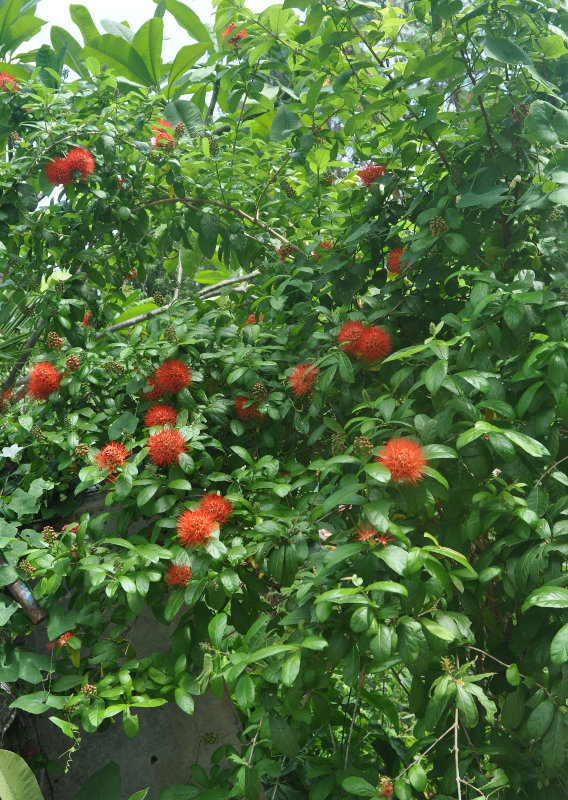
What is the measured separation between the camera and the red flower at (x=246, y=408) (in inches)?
63.9

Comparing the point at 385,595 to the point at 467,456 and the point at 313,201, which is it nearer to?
the point at 467,456

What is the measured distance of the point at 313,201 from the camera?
80.0 inches

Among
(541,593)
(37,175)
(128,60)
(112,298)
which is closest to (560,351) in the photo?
(541,593)

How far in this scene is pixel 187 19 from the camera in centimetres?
357

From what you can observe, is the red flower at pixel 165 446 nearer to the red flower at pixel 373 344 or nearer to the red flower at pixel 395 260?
the red flower at pixel 373 344

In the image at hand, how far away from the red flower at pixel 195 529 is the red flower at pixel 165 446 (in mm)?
157

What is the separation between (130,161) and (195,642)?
1316 millimetres

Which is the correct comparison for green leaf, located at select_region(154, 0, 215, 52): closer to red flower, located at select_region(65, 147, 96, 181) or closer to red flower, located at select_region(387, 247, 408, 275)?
red flower, located at select_region(65, 147, 96, 181)

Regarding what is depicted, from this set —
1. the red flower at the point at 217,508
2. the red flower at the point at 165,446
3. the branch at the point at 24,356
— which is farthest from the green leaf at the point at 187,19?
the red flower at the point at 217,508

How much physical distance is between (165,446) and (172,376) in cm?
21

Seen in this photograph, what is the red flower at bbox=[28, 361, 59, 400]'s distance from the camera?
1730 millimetres

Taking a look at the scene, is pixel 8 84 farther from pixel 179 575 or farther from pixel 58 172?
pixel 179 575

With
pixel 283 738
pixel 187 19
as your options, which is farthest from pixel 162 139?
pixel 187 19

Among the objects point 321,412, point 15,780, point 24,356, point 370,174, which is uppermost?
point 370,174
